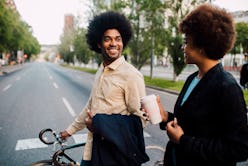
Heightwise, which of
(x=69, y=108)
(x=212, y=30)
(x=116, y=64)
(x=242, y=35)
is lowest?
(x=69, y=108)

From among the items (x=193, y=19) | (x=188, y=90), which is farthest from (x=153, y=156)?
(x=193, y=19)

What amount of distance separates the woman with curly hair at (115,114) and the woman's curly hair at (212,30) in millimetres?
661

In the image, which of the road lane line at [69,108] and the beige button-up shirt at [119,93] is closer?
the beige button-up shirt at [119,93]

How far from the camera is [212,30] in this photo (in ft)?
4.97

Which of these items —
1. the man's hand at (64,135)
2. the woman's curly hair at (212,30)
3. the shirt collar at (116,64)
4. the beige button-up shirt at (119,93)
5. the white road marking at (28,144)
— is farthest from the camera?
the white road marking at (28,144)

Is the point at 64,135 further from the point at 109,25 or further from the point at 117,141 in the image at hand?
the point at 109,25

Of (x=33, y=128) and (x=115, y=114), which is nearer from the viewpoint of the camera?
(x=115, y=114)

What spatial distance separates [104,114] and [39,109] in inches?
341

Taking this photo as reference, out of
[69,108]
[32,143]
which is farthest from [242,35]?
[32,143]

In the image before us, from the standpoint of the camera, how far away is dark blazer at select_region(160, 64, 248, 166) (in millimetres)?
1380

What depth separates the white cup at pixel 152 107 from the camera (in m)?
1.64

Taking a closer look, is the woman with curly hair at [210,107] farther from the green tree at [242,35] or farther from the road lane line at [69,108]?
the green tree at [242,35]

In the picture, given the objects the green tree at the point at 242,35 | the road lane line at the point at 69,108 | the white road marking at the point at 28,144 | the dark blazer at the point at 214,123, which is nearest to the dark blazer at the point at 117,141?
the dark blazer at the point at 214,123

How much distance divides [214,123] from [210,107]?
0.29ft
